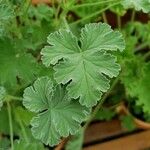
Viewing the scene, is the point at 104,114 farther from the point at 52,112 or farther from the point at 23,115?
the point at 52,112

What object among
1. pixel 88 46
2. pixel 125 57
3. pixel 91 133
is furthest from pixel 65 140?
pixel 88 46

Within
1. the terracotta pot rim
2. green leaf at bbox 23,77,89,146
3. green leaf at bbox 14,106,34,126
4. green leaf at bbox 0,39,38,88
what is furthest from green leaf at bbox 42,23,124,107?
the terracotta pot rim

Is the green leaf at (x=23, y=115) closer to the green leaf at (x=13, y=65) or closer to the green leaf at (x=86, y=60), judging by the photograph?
the green leaf at (x=13, y=65)

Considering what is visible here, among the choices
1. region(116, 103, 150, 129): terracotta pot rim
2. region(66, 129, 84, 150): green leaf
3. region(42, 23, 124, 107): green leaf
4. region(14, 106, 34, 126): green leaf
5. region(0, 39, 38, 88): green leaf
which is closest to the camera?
region(42, 23, 124, 107): green leaf

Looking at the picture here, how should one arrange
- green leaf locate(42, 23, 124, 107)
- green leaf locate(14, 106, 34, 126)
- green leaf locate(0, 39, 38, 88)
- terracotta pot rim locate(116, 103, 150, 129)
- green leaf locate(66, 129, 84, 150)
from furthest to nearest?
terracotta pot rim locate(116, 103, 150, 129), green leaf locate(66, 129, 84, 150), green leaf locate(14, 106, 34, 126), green leaf locate(0, 39, 38, 88), green leaf locate(42, 23, 124, 107)

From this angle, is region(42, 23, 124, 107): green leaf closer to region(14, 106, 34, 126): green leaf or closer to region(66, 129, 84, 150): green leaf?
region(14, 106, 34, 126): green leaf

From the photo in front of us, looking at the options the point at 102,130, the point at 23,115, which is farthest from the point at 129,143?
the point at 23,115
